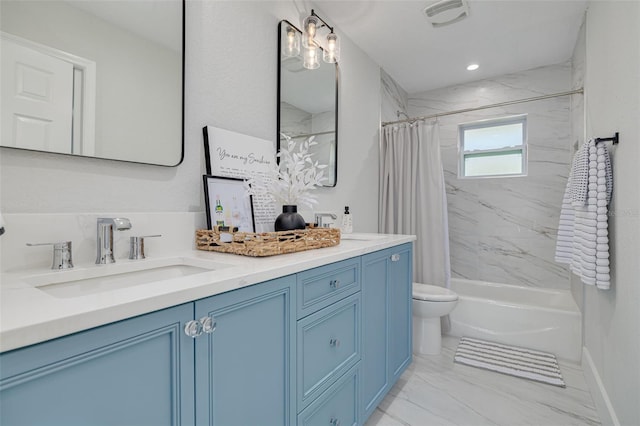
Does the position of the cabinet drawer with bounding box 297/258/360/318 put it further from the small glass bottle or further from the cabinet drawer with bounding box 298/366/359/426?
the small glass bottle

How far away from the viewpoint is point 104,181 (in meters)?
1.07

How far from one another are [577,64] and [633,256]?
218cm

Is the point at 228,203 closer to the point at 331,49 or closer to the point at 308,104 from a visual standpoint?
the point at 308,104

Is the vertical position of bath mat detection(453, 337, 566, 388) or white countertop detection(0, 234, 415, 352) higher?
white countertop detection(0, 234, 415, 352)

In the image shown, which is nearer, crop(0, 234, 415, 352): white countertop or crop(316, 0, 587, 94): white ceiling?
crop(0, 234, 415, 352): white countertop

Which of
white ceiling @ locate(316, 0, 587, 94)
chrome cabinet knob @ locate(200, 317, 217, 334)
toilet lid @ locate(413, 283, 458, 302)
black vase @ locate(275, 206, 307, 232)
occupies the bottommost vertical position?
toilet lid @ locate(413, 283, 458, 302)

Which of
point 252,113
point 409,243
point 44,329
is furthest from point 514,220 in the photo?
point 44,329

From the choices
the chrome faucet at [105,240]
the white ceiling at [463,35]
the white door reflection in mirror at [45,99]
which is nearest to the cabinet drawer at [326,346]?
the chrome faucet at [105,240]

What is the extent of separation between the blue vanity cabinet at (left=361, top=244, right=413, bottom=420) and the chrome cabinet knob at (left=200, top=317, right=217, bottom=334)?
828 mm

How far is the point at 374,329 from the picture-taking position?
1555mm

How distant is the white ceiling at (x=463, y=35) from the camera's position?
2154 mm

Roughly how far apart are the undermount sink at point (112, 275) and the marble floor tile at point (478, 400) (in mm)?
1266

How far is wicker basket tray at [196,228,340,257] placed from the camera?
1148 millimetres

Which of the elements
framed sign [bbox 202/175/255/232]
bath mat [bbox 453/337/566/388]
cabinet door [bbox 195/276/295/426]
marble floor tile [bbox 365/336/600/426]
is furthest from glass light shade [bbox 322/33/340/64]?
bath mat [bbox 453/337/566/388]
